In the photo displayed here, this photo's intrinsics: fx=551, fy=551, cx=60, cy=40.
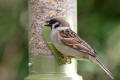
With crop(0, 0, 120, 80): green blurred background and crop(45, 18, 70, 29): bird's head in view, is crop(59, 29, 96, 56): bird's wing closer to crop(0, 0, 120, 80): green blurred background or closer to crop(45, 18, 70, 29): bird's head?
crop(45, 18, 70, 29): bird's head

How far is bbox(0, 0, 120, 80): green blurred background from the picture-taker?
23.0 feet

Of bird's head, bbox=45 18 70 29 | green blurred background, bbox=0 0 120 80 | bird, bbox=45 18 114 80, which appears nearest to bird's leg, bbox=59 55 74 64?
bird, bbox=45 18 114 80

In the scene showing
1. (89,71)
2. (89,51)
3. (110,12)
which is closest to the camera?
(89,51)

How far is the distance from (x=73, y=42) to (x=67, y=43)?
0.22ft

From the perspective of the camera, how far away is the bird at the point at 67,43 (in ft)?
18.7

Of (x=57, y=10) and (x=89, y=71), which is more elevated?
(x=57, y=10)

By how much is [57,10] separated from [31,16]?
313mm

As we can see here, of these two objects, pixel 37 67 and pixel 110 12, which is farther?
pixel 110 12

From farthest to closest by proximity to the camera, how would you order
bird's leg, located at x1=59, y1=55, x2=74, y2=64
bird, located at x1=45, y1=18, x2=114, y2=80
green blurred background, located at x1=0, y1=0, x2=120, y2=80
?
green blurred background, located at x1=0, y1=0, x2=120, y2=80 → bird's leg, located at x1=59, y1=55, x2=74, y2=64 → bird, located at x1=45, y1=18, x2=114, y2=80

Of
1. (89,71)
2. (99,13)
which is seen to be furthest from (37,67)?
(99,13)

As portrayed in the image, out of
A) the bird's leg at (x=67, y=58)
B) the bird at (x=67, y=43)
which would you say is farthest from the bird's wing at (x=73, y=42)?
the bird's leg at (x=67, y=58)

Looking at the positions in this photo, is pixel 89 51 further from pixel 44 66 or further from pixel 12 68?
pixel 12 68

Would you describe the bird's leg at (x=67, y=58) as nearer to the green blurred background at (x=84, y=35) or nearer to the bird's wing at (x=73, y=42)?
the bird's wing at (x=73, y=42)

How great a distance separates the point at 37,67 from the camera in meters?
5.80
